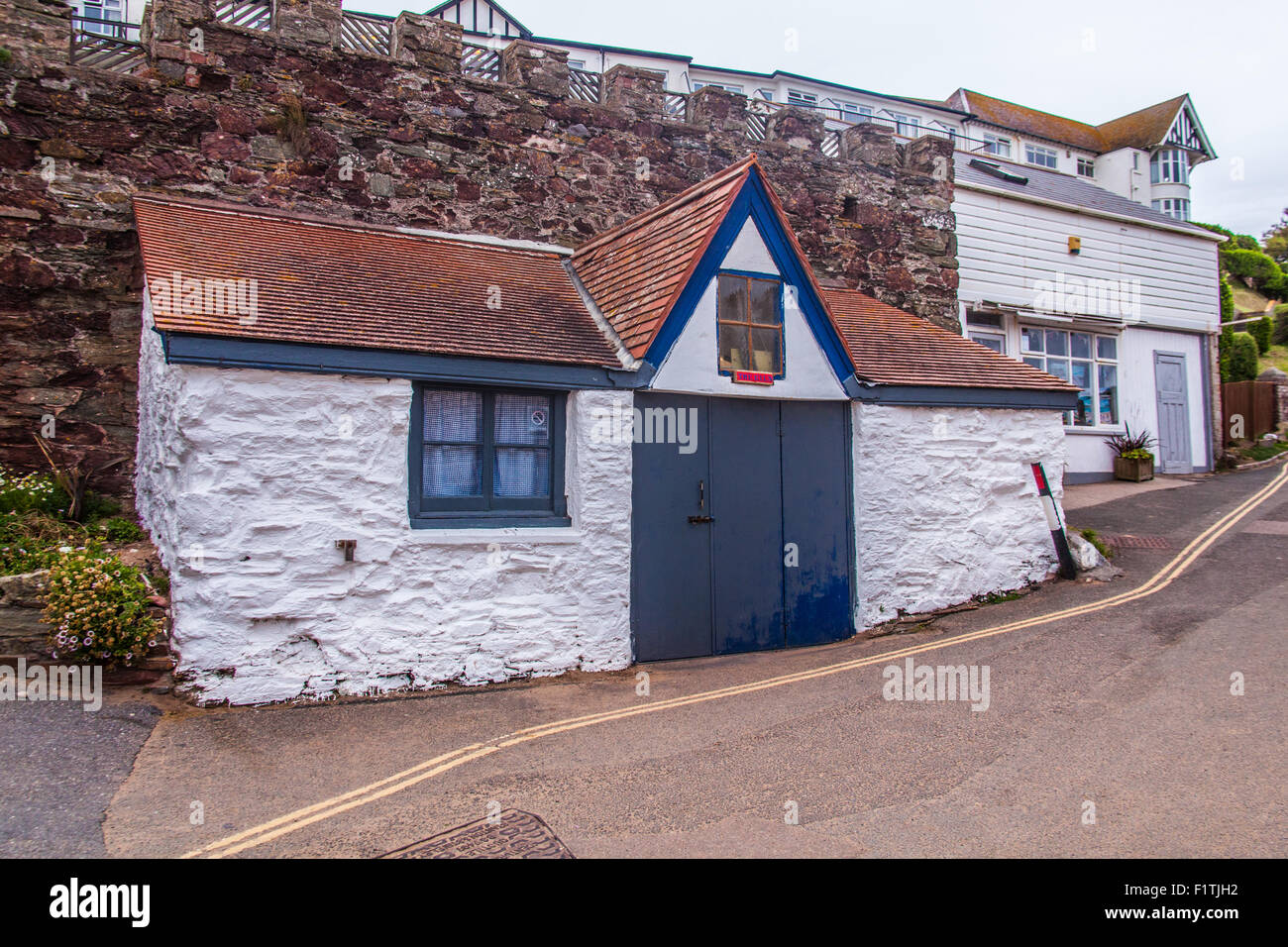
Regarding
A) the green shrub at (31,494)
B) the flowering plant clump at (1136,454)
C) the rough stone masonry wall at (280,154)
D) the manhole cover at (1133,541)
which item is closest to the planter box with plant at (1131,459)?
the flowering plant clump at (1136,454)

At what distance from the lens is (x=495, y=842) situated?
4.38 metres

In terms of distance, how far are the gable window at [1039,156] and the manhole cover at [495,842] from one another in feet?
119

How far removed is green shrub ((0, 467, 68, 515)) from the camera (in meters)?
7.96

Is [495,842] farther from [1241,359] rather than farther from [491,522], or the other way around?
[1241,359]

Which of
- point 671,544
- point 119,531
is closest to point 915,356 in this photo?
point 671,544

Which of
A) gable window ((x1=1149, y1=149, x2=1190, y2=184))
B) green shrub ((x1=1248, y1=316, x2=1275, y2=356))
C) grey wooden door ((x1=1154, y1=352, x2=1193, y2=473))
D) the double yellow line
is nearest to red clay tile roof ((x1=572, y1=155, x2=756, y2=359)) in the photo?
the double yellow line

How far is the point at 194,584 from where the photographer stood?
6309 millimetres

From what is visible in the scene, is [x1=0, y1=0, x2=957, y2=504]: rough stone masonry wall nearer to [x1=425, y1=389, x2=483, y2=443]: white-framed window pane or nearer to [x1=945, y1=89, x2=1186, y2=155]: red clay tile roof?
[x1=425, y1=389, x2=483, y2=443]: white-framed window pane

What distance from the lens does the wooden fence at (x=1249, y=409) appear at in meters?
20.6

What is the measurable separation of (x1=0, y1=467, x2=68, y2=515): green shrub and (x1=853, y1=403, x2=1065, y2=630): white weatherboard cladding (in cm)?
814

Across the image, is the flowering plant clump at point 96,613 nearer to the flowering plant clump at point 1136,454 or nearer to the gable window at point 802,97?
the flowering plant clump at point 1136,454

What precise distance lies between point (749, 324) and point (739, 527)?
2.09 metres

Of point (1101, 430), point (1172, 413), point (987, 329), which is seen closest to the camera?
point (987, 329)
